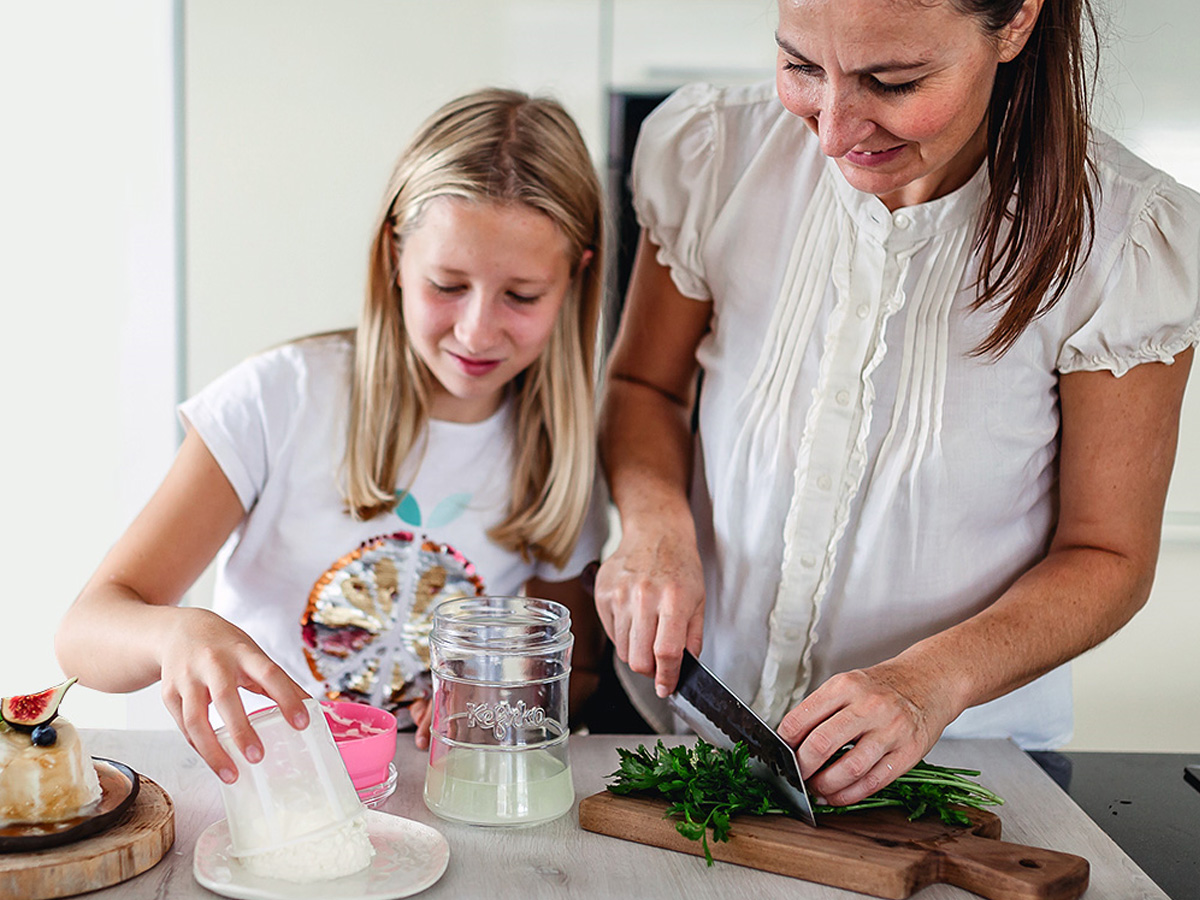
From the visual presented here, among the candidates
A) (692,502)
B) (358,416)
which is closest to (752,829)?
(692,502)

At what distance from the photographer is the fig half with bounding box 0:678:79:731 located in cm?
103

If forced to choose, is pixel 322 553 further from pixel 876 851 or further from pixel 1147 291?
pixel 1147 291

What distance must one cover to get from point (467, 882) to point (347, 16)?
194cm

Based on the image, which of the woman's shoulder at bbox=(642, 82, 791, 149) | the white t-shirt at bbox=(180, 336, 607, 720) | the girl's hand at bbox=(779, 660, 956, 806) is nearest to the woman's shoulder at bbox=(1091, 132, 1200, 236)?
the woman's shoulder at bbox=(642, 82, 791, 149)

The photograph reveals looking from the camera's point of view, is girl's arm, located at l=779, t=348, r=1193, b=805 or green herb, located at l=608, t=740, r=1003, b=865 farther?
girl's arm, located at l=779, t=348, r=1193, b=805

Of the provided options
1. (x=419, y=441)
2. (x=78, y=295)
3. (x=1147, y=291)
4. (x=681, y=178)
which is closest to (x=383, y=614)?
(x=419, y=441)

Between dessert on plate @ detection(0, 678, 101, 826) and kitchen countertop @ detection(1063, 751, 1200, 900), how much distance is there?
92 centimetres

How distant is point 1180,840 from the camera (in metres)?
1.18

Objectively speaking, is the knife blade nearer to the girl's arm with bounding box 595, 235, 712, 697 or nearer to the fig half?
the girl's arm with bounding box 595, 235, 712, 697

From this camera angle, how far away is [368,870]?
98 cm

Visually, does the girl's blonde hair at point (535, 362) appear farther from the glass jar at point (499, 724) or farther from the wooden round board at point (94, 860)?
the wooden round board at point (94, 860)

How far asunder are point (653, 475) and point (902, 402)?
30 cm

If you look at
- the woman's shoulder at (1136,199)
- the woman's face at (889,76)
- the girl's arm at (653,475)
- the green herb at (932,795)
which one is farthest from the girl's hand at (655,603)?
the woman's shoulder at (1136,199)

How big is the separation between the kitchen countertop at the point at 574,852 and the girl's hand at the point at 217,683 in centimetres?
12
